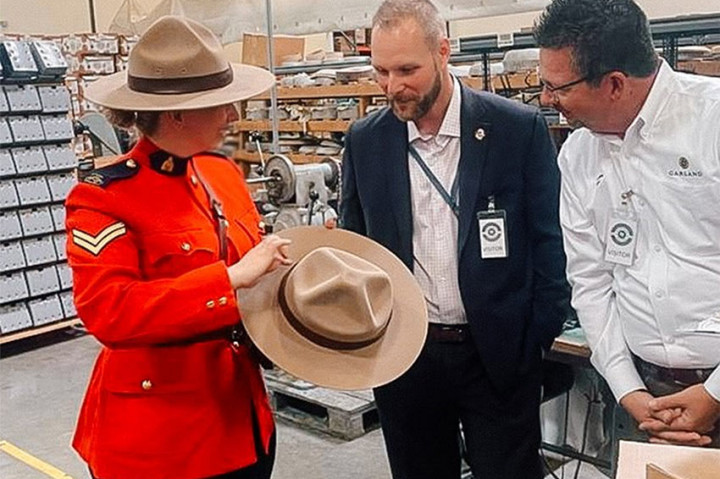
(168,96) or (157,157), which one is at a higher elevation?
(168,96)

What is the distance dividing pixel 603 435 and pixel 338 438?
1.31 metres

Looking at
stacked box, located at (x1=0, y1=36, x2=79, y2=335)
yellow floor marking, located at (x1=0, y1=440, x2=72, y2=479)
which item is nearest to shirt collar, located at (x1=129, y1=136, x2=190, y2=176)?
yellow floor marking, located at (x1=0, y1=440, x2=72, y2=479)

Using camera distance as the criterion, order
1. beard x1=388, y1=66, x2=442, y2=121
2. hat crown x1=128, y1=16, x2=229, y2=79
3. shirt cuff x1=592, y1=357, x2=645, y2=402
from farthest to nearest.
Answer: beard x1=388, y1=66, x2=442, y2=121 < shirt cuff x1=592, y1=357, x2=645, y2=402 < hat crown x1=128, y1=16, x2=229, y2=79

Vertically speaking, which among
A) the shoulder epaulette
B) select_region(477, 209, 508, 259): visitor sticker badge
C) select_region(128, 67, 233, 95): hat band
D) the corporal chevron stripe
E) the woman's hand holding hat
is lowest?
select_region(477, 209, 508, 259): visitor sticker badge

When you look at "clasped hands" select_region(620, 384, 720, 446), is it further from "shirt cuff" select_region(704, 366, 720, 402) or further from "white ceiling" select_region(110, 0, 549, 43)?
"white ceiling" select_region(110, 0, 549, 43)

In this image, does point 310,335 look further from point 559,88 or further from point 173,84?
point 559,88

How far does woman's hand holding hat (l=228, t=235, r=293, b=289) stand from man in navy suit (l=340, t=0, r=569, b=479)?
51 cm

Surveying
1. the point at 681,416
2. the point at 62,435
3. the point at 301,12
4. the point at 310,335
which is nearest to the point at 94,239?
the point at 310,335

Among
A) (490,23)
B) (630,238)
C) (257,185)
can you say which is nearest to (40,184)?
(257,185)

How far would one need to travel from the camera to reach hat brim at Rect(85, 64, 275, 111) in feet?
5.12

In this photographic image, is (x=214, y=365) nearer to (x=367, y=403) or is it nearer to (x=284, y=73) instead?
(x=367, y=403)

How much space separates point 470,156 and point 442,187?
0.11 m

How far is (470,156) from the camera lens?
1.99 meters

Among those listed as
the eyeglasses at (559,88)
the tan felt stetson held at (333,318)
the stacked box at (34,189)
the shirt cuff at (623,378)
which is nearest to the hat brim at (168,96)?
the tan felt stetson held at (333,318)
